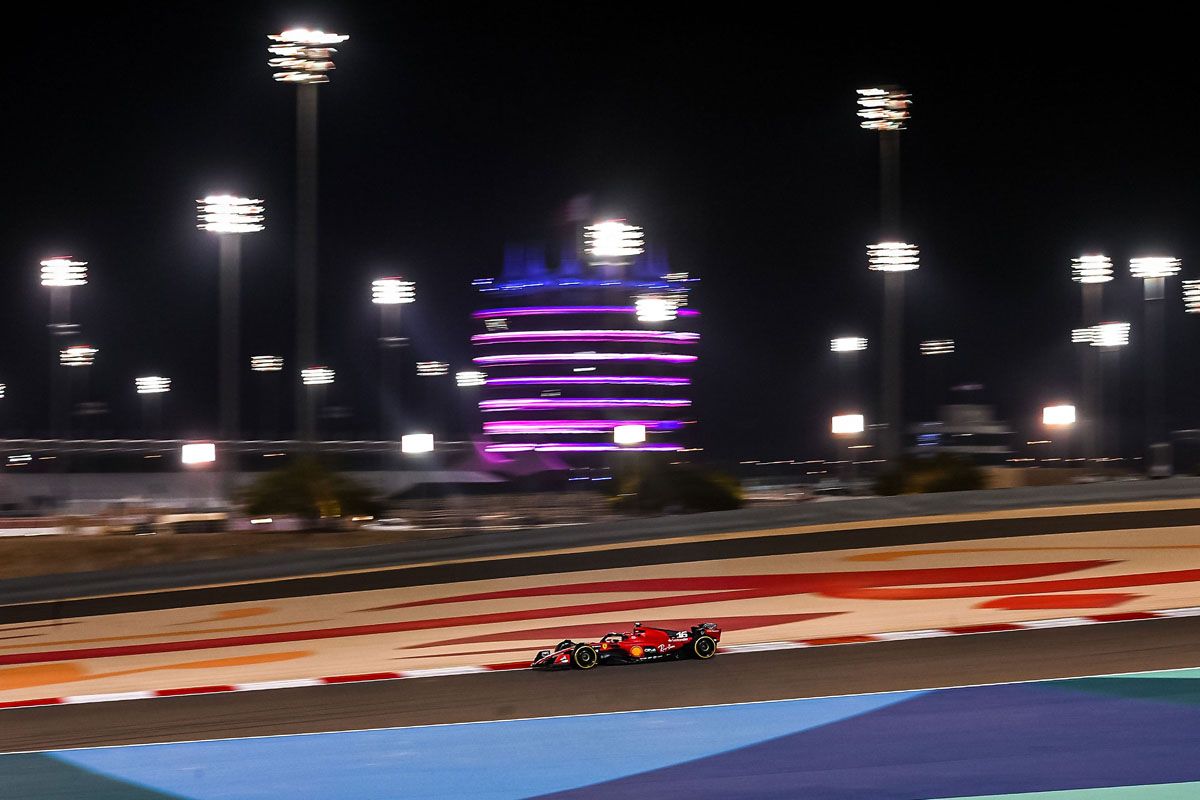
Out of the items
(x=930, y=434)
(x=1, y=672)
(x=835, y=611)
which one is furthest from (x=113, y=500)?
(x=835, y=611)

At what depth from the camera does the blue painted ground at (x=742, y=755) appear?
23.4ft

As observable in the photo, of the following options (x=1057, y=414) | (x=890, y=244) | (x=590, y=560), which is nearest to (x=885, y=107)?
(x=890, y=244)

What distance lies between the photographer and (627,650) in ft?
33.6

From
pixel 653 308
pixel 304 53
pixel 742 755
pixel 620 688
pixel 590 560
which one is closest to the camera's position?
pixel 742 755

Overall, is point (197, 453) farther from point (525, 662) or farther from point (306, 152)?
point (525, 662)

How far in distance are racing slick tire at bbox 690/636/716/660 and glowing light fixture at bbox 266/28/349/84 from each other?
15.3 metres

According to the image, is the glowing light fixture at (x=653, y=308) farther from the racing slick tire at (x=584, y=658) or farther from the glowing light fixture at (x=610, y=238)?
the racing slick tire at (x=584, y=658)

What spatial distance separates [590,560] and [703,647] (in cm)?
537

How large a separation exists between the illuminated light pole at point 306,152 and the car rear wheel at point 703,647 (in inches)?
417

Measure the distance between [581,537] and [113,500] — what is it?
40401 millimetres

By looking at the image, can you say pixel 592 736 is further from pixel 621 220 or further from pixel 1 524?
pixel 621 220

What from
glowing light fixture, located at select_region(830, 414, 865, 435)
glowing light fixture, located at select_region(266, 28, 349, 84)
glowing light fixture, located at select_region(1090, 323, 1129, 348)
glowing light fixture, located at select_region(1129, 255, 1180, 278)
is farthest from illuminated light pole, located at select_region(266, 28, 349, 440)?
glowing light fixture, located at select_region(1090, 323, 1129, 348)

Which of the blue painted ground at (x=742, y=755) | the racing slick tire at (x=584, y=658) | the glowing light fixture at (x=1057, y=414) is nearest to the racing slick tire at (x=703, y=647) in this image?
the racing slick tire at (x=584, y=658)

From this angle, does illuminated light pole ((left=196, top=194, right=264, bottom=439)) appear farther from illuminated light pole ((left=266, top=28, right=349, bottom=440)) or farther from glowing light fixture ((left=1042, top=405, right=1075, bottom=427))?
glowing light fixture ((left=1042, top=405, right=1075, bottom=427))
